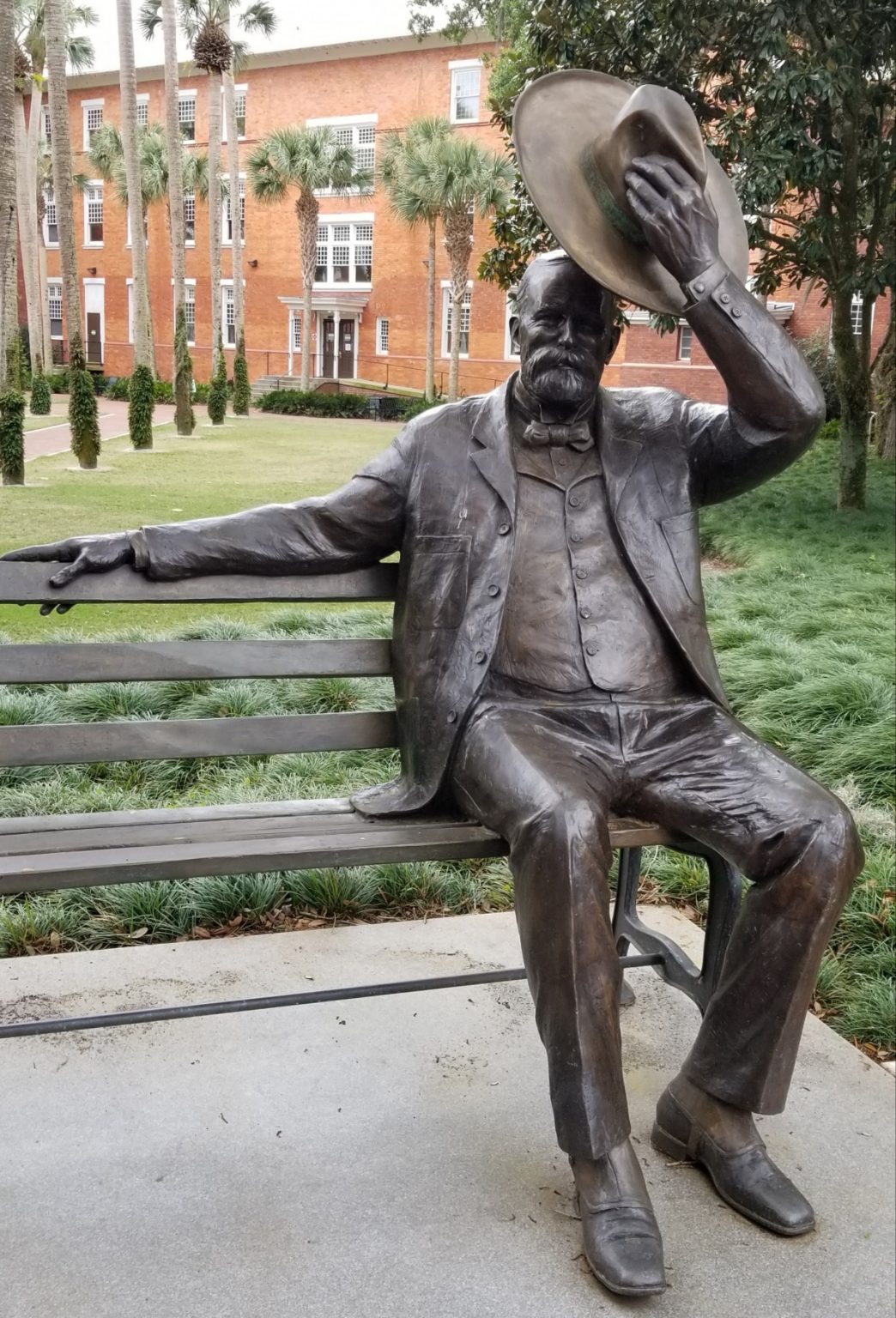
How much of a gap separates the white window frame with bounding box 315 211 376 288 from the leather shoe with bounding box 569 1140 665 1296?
128 feet

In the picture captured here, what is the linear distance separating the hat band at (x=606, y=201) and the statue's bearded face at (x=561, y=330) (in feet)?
0.49

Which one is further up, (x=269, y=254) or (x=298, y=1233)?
(x=269, y=254)

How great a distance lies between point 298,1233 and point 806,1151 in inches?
46.1

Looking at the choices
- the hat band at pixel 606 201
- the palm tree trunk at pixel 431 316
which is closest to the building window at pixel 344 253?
the palm tree trunk at pixel 431 316

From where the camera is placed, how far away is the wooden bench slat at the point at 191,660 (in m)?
2.80

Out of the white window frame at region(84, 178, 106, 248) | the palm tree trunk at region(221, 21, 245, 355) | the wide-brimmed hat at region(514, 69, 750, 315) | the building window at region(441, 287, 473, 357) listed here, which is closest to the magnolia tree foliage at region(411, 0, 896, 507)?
the wide-brimmed hat at region(514, 69, 750, 315)

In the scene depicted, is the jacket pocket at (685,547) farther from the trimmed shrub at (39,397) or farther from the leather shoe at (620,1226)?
the trimmed shrub at (39,397)

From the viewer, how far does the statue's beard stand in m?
2.67

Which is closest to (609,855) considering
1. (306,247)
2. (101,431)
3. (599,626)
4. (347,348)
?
(599,626)

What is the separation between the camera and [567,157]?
8.23 feet

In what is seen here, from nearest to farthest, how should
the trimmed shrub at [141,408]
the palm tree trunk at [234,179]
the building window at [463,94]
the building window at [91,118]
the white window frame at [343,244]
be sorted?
the trimmed shrub at [141,408] → the palm tree trunk at [234,179] → the building window at [463,94] → the white window frame at [343,244] → the building window at [91,118]

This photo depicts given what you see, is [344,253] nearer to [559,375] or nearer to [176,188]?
[176,188]

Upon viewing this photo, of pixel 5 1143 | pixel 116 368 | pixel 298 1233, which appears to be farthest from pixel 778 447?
pixel 116 368

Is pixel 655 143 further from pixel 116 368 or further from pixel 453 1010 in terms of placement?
pixel 116 368
